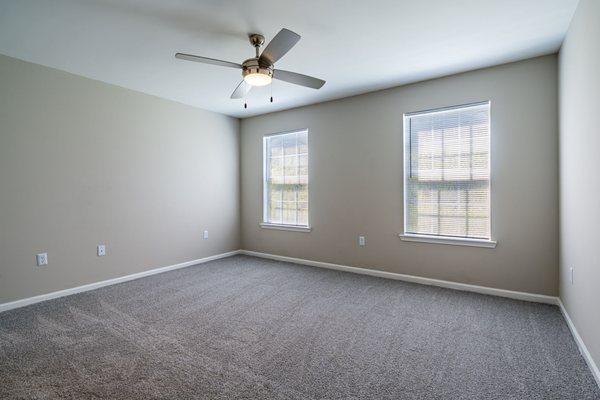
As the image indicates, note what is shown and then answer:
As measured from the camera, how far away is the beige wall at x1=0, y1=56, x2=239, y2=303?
313 centimetres

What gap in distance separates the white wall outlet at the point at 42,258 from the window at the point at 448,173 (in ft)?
13.6

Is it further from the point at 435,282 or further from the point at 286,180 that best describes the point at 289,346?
the point at 286,180

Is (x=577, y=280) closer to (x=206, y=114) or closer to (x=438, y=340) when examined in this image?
(x=438, y=340)

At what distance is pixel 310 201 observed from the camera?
4.83 meters

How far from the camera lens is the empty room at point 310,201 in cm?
205

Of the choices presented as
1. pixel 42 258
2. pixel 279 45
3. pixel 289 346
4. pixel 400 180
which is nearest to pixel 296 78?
pixel 279 45

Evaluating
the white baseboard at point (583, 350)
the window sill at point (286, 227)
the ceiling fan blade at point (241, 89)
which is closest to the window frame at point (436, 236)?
the white baseboard at point (583, 350)

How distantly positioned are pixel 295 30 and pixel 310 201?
2.66 meters

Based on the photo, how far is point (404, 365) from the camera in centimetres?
205

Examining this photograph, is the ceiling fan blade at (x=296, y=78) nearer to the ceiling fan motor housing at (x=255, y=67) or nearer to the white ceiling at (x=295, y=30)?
the ceiling fan motor housing at (x=255, y=67)

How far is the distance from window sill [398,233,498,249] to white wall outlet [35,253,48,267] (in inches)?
161

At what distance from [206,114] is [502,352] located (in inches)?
190

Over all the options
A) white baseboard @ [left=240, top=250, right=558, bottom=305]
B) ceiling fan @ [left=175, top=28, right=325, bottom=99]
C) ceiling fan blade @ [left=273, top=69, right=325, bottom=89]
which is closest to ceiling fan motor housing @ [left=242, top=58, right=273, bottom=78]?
ceiling fan @ [left=175, top=28, right=325, bottom=99]

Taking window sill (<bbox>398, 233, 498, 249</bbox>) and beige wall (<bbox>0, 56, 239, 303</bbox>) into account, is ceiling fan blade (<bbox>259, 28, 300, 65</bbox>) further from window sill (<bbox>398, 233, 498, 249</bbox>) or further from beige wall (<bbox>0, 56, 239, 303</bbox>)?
window sill (<bbox>398, 233, 498, 249</bbox>)
